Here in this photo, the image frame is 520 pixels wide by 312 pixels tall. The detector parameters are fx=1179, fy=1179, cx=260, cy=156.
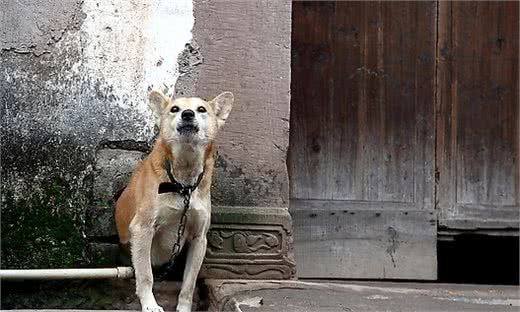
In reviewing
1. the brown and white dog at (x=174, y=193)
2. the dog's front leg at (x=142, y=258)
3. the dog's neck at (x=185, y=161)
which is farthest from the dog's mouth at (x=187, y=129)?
the dog's front leg at (x=142, y=258)

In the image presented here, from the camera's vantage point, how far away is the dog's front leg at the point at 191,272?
583cm

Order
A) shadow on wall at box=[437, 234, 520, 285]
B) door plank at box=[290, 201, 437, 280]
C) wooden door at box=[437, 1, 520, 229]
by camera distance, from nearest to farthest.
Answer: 1. door plank at box=[290, 201, 437, 280]
2. wooden door at box=[437, 1, 520, 229]
3. shadow on wall at box=[437, 234, 520, 285]

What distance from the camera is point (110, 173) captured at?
624cm

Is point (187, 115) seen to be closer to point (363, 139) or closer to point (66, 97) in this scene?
point (66, 97)

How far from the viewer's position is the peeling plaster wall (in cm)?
616

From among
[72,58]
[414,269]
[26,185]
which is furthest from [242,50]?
[414,269]

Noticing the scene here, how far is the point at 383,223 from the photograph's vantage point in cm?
746

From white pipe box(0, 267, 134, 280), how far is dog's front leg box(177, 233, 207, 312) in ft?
0.94

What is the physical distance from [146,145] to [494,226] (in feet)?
8.28

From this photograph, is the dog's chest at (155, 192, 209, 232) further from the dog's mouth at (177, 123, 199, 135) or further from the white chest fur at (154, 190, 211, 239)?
the dog's mouth at (177, 123, 199, 135)

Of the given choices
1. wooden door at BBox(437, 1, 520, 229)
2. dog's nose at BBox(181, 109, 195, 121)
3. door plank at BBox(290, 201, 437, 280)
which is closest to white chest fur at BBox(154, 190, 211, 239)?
dog's nose at BBox(181, 109, 195, 121)

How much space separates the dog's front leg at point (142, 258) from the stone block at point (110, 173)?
549 mm

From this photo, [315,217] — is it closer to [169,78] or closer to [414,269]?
[414,269]

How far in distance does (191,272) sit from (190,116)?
81 centimetres
